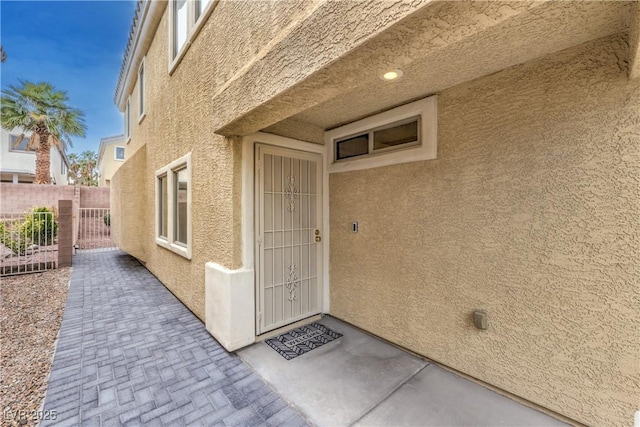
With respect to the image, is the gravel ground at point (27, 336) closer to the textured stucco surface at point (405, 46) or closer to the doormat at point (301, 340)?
the doormat at point (301, 340)

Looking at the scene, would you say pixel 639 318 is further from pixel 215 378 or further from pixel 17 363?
pixel 17 363

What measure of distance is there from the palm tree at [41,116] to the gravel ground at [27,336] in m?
15.9

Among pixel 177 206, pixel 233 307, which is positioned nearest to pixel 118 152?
pixel 177 206

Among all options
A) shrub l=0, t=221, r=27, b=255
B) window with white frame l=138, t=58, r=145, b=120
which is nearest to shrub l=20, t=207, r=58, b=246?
shrub l=0, t=221, r=27, b=255

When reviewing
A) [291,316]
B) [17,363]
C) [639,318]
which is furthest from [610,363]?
[17,363]

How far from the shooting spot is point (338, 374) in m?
3.78

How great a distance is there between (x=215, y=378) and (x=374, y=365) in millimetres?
2307

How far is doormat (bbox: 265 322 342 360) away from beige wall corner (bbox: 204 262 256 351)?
50cm

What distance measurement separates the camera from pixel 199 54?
5555mm

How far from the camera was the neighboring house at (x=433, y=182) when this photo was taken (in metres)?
2.53

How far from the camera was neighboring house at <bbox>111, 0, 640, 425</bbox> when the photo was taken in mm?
2525

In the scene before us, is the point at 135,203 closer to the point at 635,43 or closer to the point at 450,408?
the point at 450,408

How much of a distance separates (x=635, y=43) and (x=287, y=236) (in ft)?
15.9

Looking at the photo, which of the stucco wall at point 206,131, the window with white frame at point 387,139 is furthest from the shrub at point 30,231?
the window with white frame at point 387,139
